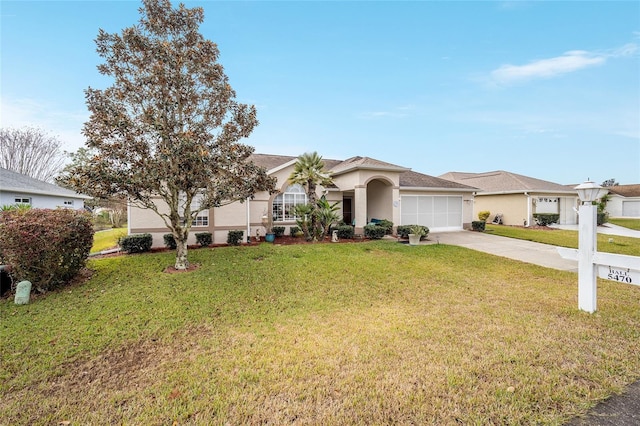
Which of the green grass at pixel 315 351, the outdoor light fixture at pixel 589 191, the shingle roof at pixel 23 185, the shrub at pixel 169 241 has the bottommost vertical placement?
the green grass at pixel 315 351

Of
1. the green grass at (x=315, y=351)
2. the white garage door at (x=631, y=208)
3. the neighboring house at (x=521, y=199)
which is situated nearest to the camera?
the green grass at (x=315, y=351)

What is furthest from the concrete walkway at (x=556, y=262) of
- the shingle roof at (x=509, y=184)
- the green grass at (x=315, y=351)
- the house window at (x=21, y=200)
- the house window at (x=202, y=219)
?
the house window at (x=21, y=200)

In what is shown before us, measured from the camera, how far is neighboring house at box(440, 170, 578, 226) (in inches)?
899

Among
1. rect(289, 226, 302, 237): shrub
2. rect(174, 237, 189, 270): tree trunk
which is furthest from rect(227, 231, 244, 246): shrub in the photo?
rect(174, 237, 189, 270): tree trunk

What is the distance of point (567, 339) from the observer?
4.35 m

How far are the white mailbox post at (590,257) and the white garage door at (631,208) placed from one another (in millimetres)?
44144

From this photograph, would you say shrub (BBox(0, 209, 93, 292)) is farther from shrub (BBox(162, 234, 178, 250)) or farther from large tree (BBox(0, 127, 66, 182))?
large tree (BBox(0, 127, 66, 182))

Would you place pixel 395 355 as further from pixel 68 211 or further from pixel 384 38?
pixel 384 38

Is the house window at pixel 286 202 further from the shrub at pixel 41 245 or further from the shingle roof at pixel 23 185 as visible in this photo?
the shingle roof at pixel 23 185

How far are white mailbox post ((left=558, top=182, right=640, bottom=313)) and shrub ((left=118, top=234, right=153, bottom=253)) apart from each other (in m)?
14.7

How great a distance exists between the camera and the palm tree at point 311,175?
14.3m

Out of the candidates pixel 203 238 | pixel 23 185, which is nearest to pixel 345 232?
pixel 203 238

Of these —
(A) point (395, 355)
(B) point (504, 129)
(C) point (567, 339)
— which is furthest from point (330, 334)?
(B) point (504, 129)

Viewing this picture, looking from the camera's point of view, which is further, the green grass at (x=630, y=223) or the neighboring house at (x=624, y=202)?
the neighboring house at (x=624, y=202)
